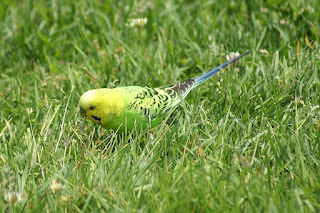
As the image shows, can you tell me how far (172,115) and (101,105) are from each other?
0.77m

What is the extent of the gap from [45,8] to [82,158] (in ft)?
10.7

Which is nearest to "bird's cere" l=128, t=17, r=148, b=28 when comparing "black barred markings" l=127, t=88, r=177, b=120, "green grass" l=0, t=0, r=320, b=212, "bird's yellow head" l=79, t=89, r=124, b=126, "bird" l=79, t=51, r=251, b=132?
"green grass" l=0, t=0, r=320, b=212

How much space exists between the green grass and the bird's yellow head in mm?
147

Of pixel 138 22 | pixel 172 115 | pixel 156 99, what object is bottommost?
pixel 172 115

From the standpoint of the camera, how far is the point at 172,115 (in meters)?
3.79

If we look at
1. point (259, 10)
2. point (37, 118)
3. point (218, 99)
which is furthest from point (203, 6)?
point (37, 118)

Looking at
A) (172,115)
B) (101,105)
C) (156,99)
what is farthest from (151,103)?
(101,105)

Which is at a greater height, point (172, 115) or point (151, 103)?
point (151, 103)

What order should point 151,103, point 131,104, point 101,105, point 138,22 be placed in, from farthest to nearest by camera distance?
point 138,22, point 151,103, point 131,104, point 101,105

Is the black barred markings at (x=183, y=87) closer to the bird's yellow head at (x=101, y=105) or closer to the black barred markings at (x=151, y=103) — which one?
the black barred markings at (x=151, y=103)

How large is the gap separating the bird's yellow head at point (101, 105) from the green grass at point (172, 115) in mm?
147

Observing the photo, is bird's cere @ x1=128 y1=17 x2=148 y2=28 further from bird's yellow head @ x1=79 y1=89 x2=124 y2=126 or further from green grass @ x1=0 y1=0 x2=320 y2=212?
bird's yellow head @ x1=79 y1=89 x2=124 y2=126

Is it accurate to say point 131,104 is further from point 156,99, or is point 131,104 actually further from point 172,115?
point 172,115

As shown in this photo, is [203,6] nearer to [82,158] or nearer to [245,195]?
[82,158]
